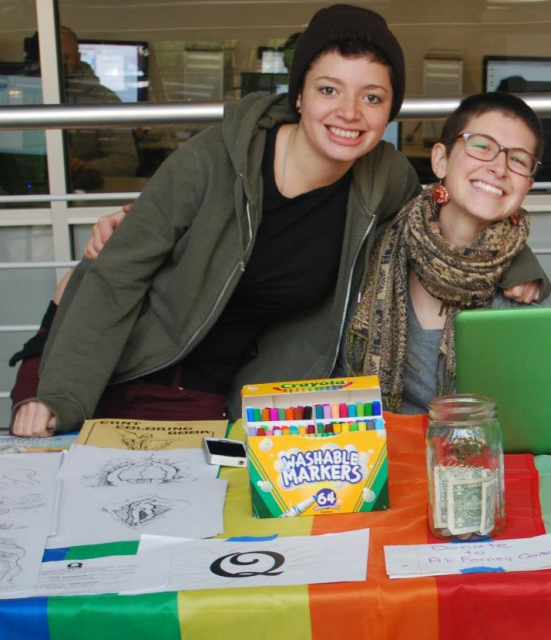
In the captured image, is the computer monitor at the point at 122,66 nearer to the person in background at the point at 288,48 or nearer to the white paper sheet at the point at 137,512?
the person in background at the point at 288,48

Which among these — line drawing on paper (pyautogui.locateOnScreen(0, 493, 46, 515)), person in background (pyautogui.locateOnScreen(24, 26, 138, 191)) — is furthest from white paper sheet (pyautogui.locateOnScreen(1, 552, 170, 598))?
person in background (pyautogui.locateOnScreen(24, 26, 138, 191))

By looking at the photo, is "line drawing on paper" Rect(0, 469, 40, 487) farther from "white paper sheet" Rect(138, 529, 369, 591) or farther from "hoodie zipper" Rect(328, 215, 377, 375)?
"hoodie zipper" Rect(328, 215, 377, 375)

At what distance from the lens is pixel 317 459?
1.18 m

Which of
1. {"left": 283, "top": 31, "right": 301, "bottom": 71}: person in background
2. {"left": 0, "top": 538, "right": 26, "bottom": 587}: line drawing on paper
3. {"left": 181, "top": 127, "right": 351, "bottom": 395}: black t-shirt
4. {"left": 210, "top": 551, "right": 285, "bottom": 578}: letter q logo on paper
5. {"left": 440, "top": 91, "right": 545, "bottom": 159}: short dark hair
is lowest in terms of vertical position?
{"left": 210, "top": 551, "right": 285, "bottom": 578}: letter q logo on paper

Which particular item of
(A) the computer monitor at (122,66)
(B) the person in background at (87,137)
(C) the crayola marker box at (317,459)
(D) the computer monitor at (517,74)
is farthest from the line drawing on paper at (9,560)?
(D) the computer monitor at (517,74)

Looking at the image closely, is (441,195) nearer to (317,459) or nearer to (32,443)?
(317,459)

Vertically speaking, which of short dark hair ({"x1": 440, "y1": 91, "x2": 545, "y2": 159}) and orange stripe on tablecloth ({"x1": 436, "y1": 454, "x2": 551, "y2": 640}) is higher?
short dark hair ({"x1": 440, "y1": 91, "x2": 545, "y2": 159})

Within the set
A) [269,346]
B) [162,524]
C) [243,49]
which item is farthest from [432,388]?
[243,49]

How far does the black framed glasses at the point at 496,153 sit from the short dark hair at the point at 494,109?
28mm

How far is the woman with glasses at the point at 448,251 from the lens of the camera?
1626 mm

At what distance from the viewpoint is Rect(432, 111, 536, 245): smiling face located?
5.30 feet

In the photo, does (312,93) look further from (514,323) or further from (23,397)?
(23,397)

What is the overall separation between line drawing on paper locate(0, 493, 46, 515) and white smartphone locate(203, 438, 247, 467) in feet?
0.79

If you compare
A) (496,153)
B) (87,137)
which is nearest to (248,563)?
(496,153)
